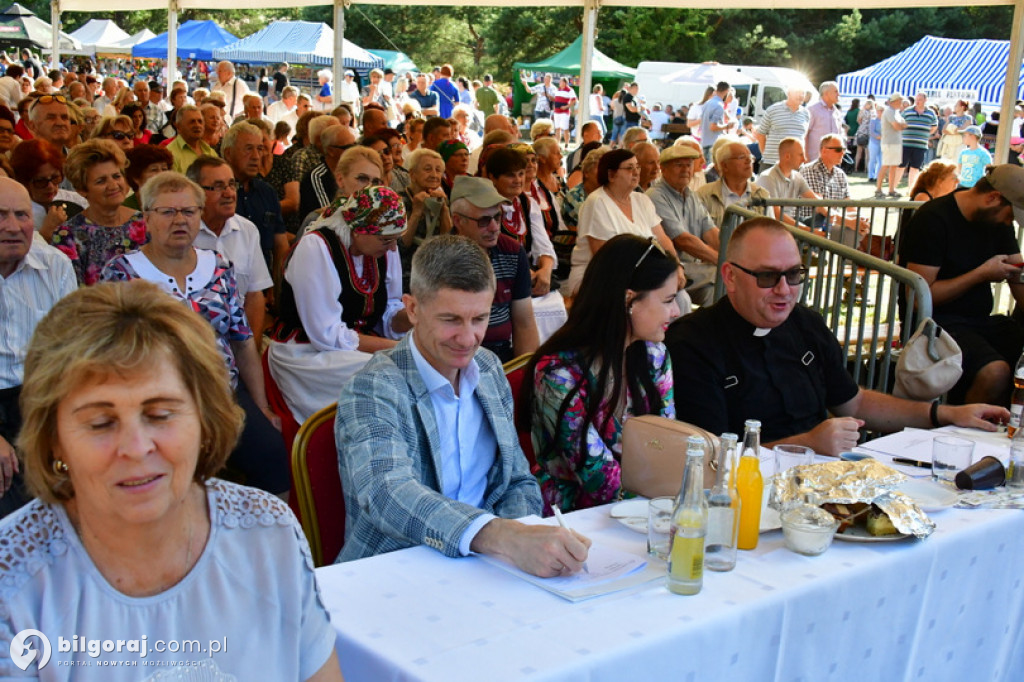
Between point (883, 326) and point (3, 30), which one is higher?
point (3, 30)

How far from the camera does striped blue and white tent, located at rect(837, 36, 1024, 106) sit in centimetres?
2280

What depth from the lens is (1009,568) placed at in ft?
8.02

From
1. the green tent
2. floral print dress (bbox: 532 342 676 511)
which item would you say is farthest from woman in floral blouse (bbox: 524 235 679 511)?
the green tent

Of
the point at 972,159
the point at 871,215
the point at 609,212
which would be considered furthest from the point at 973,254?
the point at 972,159

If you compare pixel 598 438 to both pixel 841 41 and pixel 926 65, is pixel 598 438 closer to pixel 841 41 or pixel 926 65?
pixel 926 65

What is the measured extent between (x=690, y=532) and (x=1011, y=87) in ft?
24.9

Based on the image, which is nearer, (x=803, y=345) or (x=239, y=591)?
(x=239, y=591)

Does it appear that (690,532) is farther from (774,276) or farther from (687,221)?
(687,221)

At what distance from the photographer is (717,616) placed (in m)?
1.78

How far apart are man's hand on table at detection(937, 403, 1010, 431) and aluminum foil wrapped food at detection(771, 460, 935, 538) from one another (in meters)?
0.92

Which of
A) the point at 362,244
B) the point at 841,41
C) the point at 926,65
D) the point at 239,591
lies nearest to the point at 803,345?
the point at 362,244

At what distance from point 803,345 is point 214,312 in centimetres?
217

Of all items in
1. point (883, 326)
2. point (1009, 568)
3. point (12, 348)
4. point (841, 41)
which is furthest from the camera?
point (841, 41)

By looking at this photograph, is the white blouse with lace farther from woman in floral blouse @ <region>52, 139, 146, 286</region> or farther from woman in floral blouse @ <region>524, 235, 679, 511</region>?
woman in floral blouse @ <region>52, 139, 146, 286</region>
